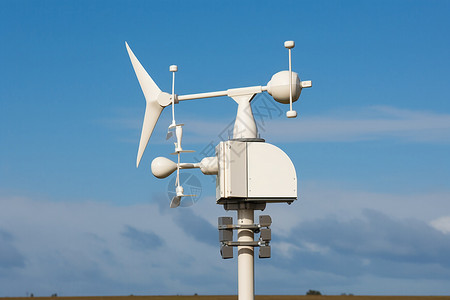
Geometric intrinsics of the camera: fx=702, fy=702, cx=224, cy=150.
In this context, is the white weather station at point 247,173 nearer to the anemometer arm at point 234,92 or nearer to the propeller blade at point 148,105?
the anemometer arm at point 234,92

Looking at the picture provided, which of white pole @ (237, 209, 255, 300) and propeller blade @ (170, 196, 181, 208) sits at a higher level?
propeller blade @ (170, 196, 181, 208)

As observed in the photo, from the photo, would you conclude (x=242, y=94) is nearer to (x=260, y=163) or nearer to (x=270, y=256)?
(x=260, y=163)

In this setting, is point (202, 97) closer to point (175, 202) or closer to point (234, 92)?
point (234, 92)

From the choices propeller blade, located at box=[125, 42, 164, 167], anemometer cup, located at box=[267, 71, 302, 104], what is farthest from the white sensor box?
propeller blade, located at box=[125, 42, 164, 167]

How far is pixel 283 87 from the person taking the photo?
72.5ft

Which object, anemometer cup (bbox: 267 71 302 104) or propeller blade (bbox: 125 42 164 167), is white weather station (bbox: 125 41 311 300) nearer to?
anemometer cup (bbox: 267 71 302 104)

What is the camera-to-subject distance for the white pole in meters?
22.5

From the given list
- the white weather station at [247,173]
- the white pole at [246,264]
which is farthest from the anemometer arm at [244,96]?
the white pole at [246,264]

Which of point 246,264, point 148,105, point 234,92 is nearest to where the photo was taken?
point 246,264

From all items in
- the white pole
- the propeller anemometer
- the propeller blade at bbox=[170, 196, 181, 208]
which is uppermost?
the propeller anemometer

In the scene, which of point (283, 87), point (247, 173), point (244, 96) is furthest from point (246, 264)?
point (283, 87)

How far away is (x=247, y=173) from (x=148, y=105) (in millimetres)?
4794

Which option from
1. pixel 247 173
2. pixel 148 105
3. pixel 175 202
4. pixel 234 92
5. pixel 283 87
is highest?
pixel 148 105

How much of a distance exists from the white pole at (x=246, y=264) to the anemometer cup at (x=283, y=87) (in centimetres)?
377
